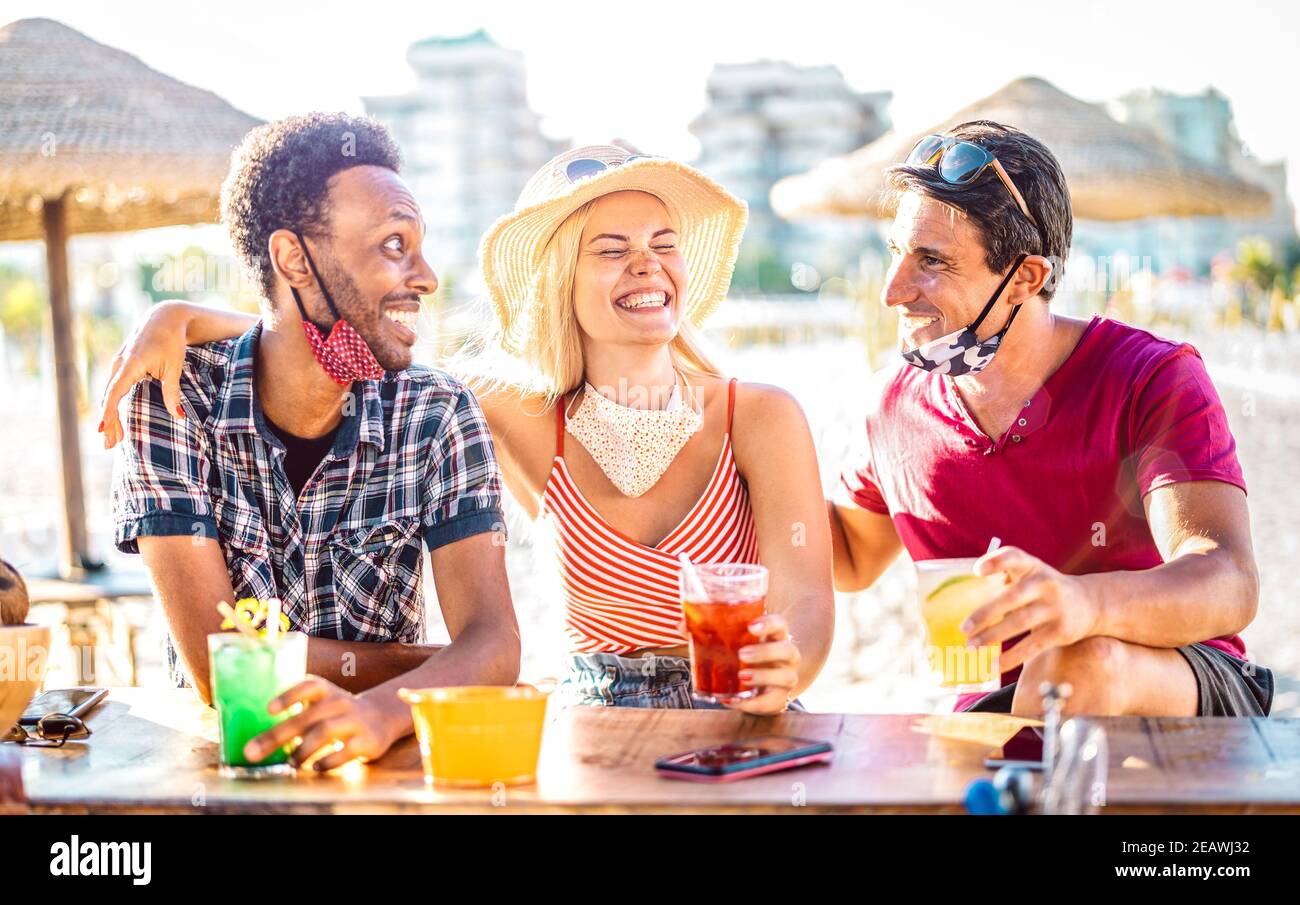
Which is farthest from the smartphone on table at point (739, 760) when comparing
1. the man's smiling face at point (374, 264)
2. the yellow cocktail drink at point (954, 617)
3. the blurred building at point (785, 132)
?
the blurred building at point (785, 132)

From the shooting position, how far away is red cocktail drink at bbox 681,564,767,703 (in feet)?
7.00

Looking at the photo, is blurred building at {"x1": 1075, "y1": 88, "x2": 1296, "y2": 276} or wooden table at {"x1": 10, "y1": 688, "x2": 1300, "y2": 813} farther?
blurred building at {"x1": 1075, "y1": 88, "x2": 1296, "y2": 276}

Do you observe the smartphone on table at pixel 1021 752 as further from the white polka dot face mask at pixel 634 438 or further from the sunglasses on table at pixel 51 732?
the sunglasses on table at pixel 51 732

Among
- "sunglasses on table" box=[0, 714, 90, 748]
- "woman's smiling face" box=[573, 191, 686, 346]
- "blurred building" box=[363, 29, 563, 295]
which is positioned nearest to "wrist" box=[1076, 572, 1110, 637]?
"woman's smiling face" box=[573, 191, 686, 346]

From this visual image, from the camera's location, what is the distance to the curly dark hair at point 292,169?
2.88 metres

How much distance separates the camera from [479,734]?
6.11 feet

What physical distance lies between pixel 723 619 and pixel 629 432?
1.06 m

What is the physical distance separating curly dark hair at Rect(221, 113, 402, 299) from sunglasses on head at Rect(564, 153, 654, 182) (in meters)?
0.42

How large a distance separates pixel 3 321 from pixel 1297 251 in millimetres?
42698

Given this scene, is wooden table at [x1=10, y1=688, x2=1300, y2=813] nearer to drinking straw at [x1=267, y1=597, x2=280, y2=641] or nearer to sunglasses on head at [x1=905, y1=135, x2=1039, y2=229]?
drinking straw at [x1=267, y1=597, x2=280, y2=641]

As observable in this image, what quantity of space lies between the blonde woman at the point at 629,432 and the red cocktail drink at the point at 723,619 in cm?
65

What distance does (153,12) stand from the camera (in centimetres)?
3312

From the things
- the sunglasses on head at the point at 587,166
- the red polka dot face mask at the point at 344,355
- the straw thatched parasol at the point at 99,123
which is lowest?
the red polka dot face mask at the point at 344,355

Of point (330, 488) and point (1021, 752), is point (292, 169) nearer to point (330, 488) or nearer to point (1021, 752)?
point (330, 488)
